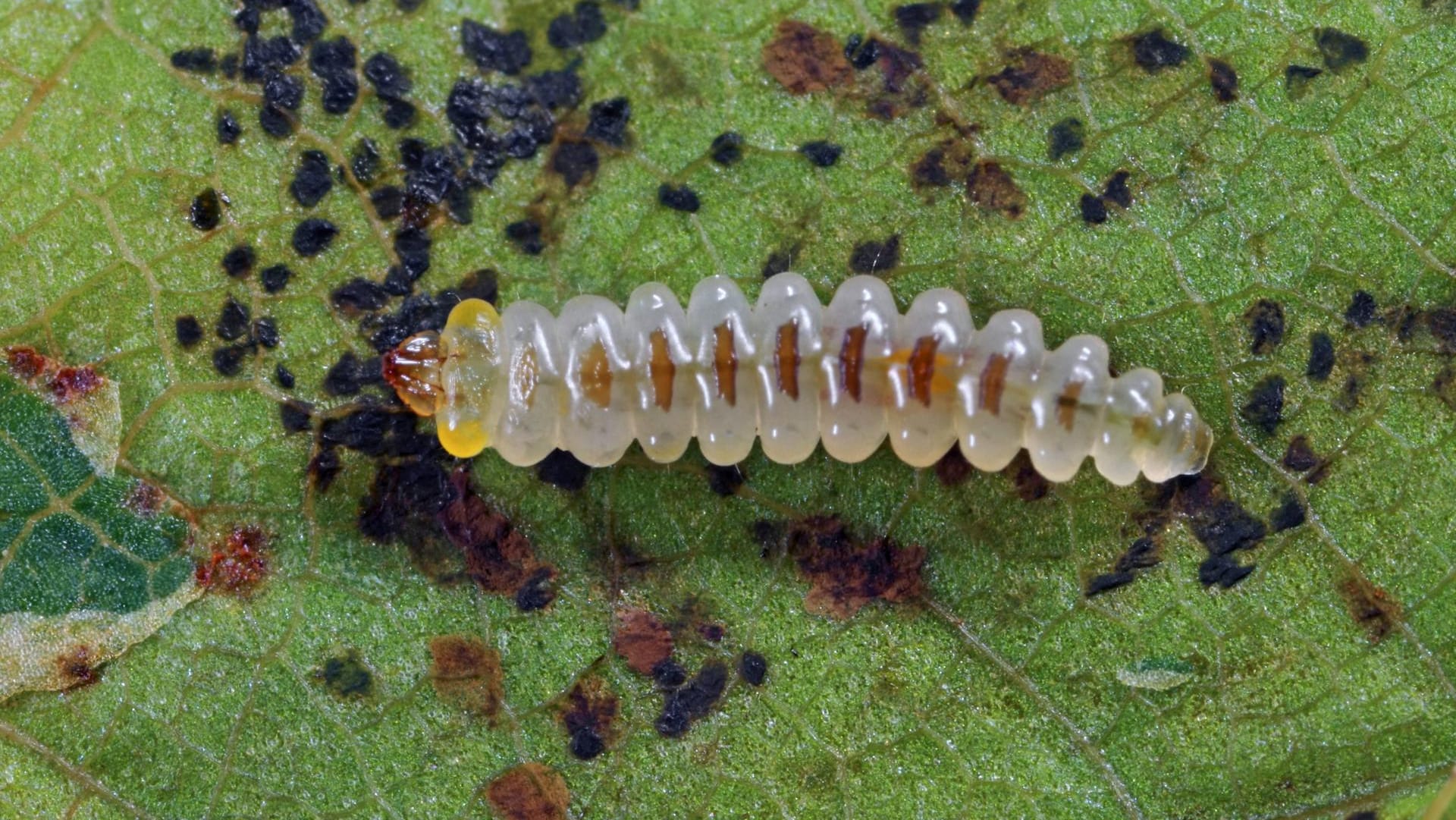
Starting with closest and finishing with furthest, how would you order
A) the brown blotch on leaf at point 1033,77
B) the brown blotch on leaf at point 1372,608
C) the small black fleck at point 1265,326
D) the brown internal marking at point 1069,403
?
the brown internal marking at point 1069,403
the brown blotch on leaf at point 1372,608
the small black fleck at point 1265,326
the brown blotch on leaf at point 1033,77

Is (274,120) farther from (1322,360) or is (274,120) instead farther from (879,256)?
(1322,360)

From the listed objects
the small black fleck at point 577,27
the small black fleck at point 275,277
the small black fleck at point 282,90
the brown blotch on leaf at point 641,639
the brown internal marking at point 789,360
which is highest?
the small black fleck at point 282,90

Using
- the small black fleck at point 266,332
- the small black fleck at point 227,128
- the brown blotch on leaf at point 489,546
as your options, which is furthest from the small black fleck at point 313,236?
the brown blotch on leaf at point 489,546

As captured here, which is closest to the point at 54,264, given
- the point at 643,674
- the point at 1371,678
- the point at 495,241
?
the point at 495,241

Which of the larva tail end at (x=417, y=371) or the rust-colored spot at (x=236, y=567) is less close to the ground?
the larva tail end at (x=417, y=371)

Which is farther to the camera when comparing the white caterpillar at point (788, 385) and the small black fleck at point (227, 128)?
the small black fleck at point (227, 128)

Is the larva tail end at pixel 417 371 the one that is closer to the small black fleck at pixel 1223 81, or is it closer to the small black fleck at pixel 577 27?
the small black fleck at pixel 577 27

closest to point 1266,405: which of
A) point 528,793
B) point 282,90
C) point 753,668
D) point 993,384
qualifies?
point 993,384

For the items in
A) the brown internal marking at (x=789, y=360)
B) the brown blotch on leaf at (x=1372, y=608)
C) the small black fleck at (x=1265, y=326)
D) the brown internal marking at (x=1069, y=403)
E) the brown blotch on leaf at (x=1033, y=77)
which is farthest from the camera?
the brown blotch on leaf at (x=1033, y=77)
